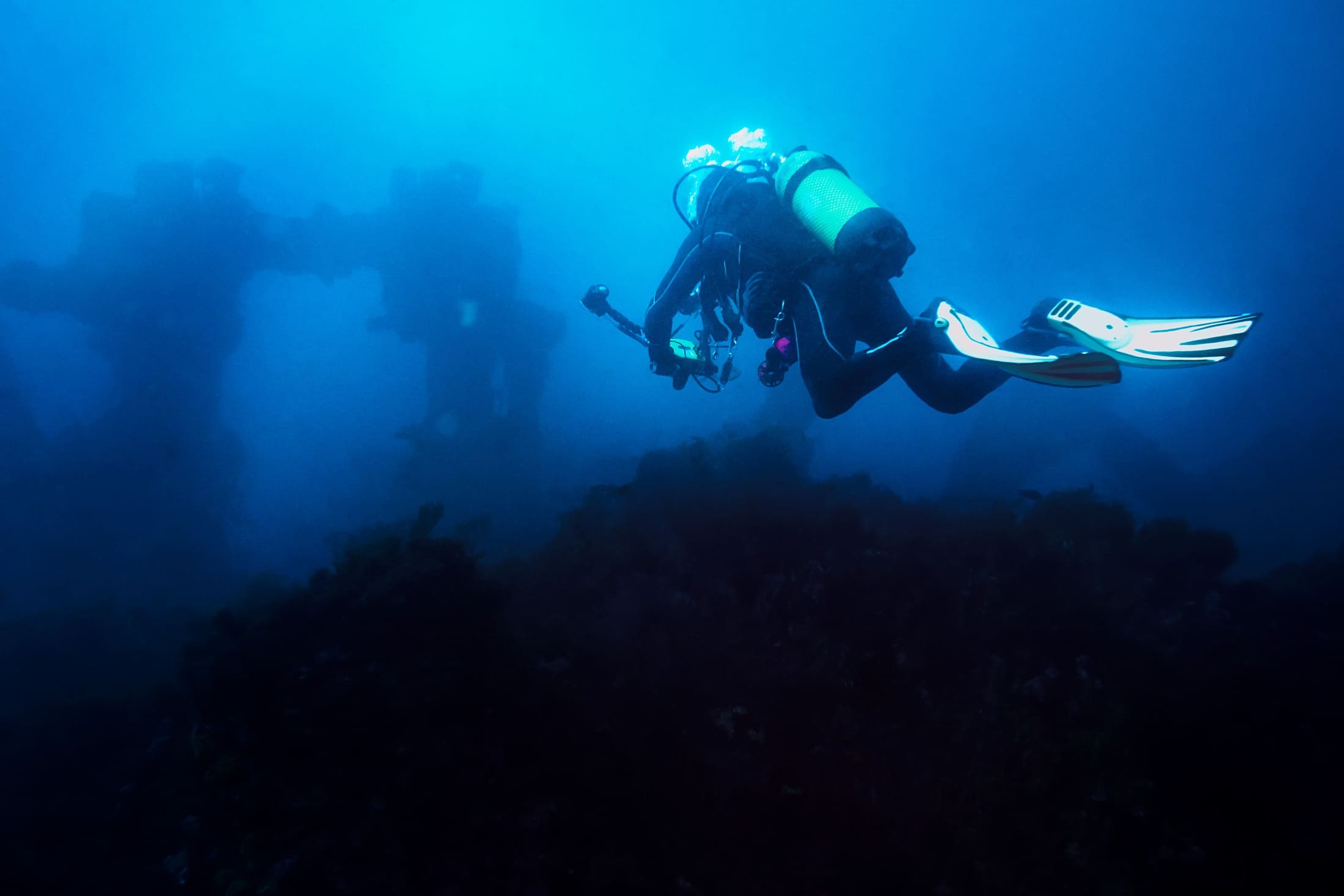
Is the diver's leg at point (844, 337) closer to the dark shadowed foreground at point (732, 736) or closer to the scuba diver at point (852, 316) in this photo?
the scuba diver at point (852, 316)

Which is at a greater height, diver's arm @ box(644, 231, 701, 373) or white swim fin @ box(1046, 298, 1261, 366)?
diver's arm @ box(644, 231, 701, 373)

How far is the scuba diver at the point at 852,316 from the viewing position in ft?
10.9

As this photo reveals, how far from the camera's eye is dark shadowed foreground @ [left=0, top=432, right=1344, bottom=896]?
4137mm

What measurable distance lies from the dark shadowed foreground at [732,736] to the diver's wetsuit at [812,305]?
2.78m

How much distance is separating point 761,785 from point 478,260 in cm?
1690

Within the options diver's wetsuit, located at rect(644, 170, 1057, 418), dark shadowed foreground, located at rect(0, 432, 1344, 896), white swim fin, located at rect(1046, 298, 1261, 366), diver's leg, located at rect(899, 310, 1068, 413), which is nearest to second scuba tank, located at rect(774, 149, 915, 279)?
diver's wetsuit, located at rect(644, 170, 1057, 418)

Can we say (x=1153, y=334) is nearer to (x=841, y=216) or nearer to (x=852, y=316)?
(x=852, y=316)

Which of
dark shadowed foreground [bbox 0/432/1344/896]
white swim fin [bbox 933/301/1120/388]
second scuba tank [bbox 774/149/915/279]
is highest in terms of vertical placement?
second scuba tank [bbox 774/149/915/279]

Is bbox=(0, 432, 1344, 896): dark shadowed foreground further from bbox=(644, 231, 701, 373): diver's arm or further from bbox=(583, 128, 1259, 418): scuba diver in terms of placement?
bbox=(583, 128, 1259, 418): scuba diver

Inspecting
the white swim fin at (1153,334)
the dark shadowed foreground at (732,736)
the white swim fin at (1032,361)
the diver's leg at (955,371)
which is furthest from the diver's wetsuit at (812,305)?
the dark shadowed foreground at (732,736)

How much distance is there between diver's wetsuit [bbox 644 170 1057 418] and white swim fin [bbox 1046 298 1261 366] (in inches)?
10.5

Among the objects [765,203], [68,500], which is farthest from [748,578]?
[68,500]

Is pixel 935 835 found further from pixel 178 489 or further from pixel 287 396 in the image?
pixel 287 396

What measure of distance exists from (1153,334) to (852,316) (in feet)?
5.89
